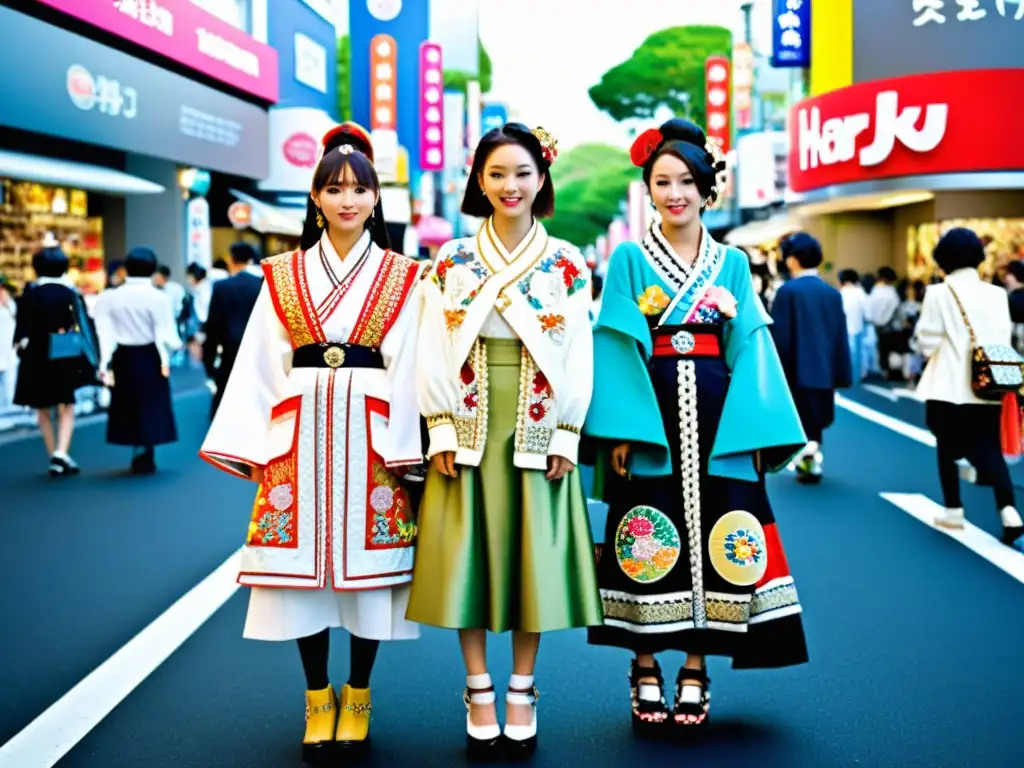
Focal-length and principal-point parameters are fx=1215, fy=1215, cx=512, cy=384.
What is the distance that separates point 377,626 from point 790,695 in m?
1.59

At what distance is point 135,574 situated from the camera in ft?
20.9

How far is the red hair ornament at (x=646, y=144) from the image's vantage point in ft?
13.8

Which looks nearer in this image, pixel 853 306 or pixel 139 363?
pixel 139 363

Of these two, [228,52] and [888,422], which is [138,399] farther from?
[228,52]

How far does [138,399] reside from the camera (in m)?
9.91

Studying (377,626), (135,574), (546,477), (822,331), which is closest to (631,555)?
(546,477)

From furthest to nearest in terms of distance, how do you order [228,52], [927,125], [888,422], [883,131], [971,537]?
[228,52] < [883,131] < [927,125] < [888,422] < [971,537]

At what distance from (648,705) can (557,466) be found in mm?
923

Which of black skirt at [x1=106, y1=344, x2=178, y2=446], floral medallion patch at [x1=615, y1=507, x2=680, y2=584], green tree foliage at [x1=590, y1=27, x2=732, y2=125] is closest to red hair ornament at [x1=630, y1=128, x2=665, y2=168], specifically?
floral medallion patch at [x1=615, y1=507, x2=680, y2=584]

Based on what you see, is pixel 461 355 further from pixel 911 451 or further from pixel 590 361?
pixel 911 451

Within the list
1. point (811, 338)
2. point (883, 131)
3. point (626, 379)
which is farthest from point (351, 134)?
point (883, 131)

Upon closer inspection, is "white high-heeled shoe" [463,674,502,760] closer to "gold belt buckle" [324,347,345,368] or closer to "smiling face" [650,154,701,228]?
"gold belt buckle" [324,347,345,368]

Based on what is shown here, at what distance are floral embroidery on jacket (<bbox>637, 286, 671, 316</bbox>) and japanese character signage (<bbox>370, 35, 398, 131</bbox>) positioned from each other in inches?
1157

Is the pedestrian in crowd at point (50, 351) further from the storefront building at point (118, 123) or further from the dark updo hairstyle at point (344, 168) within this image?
the dark updo hairstyle at point (344, 168)
